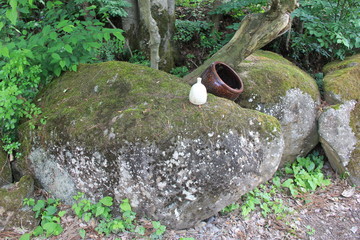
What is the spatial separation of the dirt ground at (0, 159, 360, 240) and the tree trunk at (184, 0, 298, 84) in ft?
6.44

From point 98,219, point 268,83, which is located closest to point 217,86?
point 268,83

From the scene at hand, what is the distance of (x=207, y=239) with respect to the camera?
2596 mm

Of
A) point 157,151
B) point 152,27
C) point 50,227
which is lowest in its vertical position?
point 50,227

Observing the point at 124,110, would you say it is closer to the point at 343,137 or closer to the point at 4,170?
the point at 4,170

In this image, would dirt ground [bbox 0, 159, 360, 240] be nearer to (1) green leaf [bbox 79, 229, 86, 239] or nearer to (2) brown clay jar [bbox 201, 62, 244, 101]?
(1) green leaf [bbox 79, 229, 86, 239]

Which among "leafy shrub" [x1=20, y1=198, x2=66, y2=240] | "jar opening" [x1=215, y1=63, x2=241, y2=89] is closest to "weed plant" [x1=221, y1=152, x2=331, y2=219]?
"jar opening" [x1=215, y1=63, x2=241, y2=89]

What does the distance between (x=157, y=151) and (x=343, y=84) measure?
310 centimetres

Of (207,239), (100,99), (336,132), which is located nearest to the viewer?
(207,239)

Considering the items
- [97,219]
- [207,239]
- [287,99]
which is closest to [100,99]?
[97,219]

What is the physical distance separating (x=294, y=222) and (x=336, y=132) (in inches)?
55.7

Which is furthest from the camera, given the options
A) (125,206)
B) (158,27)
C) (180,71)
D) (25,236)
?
(180,71)

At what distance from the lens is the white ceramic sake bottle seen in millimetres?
2571

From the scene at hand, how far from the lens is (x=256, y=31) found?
372 cm

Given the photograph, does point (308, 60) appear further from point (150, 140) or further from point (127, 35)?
point (150, 140)
